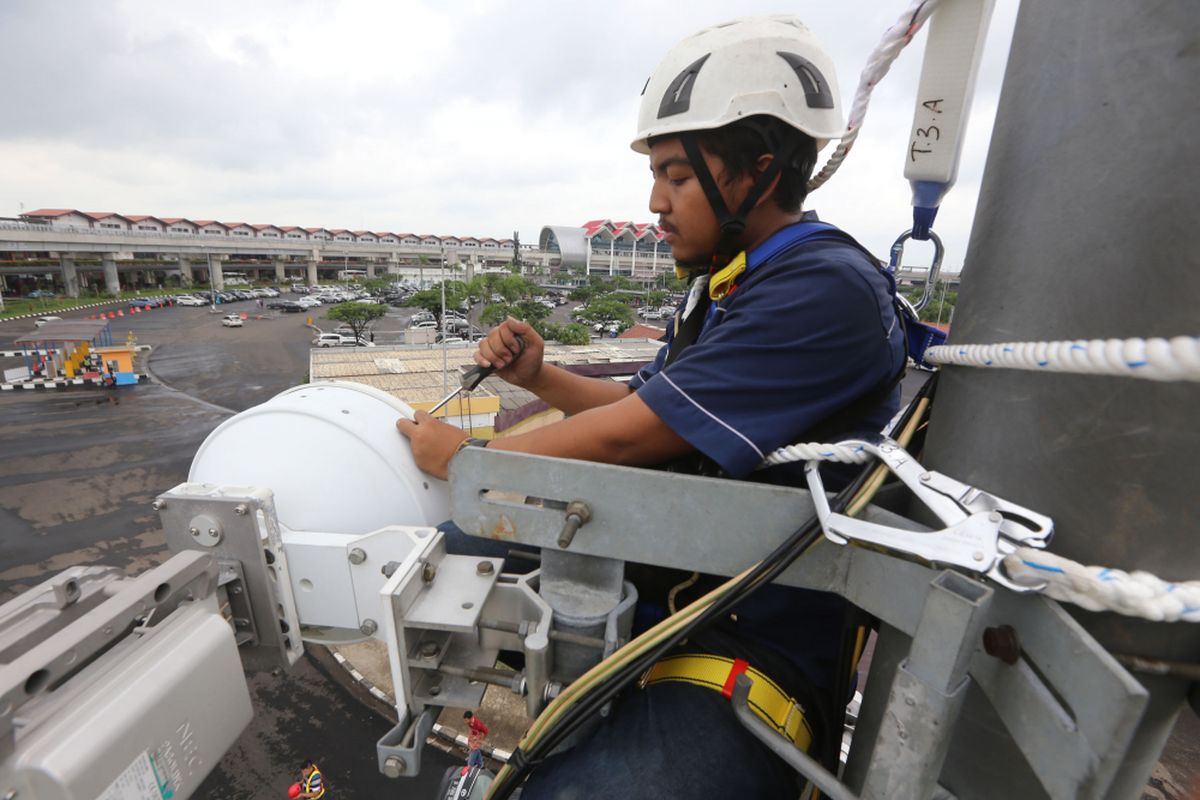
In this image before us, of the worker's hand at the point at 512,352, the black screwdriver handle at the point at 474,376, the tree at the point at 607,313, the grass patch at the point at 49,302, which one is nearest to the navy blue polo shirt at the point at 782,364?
the black screwdriver handle at the point at 474,376

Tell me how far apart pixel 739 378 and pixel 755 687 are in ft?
2.89

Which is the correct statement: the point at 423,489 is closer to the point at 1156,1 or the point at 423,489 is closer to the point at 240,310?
the point at 1156,1

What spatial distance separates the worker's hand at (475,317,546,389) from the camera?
2600 millimetres

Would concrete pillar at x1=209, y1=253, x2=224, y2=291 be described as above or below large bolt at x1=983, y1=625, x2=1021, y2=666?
below

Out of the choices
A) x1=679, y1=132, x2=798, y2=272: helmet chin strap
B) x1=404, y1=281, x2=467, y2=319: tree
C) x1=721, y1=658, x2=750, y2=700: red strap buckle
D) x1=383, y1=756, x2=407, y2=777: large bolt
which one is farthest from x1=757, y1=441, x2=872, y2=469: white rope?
x1=404, y1=281, x2=467, y2=319: tree

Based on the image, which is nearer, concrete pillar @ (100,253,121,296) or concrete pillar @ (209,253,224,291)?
concrete pillar @ (100,253,121,296)

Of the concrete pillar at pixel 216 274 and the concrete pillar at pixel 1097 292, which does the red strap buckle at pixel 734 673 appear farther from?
the concrete pillar at pixel 216 274

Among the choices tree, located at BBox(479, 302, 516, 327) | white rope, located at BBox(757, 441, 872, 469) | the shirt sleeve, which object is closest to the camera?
white rope, located at BBox(757, 441, 872, 469)

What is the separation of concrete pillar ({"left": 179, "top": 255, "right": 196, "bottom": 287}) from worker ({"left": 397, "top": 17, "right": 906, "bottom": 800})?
81165 mm

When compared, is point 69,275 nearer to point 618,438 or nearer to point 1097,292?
point 618,438

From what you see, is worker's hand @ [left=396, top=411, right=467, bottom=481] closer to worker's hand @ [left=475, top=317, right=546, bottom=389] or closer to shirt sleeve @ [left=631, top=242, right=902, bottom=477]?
worker's hand @ [left=475, top=317, right=546, bottom=389]

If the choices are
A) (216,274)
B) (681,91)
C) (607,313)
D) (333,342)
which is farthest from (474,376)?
(216,274)

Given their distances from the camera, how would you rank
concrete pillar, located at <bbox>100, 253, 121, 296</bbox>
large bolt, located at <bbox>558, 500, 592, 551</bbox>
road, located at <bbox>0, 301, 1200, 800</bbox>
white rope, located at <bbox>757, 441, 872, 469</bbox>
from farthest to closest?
concrete pillar, located at <bbox>100, 253, 121, 296</bbox> → road, located at <bbox>0, 301, 1200, 800</bbox> → large bolt, located at <bbox>558, 500, 592, 551</bbox> → white rope, located at <bbox>757, 441, 872, 469</bbox>

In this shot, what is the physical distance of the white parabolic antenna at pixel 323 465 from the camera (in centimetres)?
190
